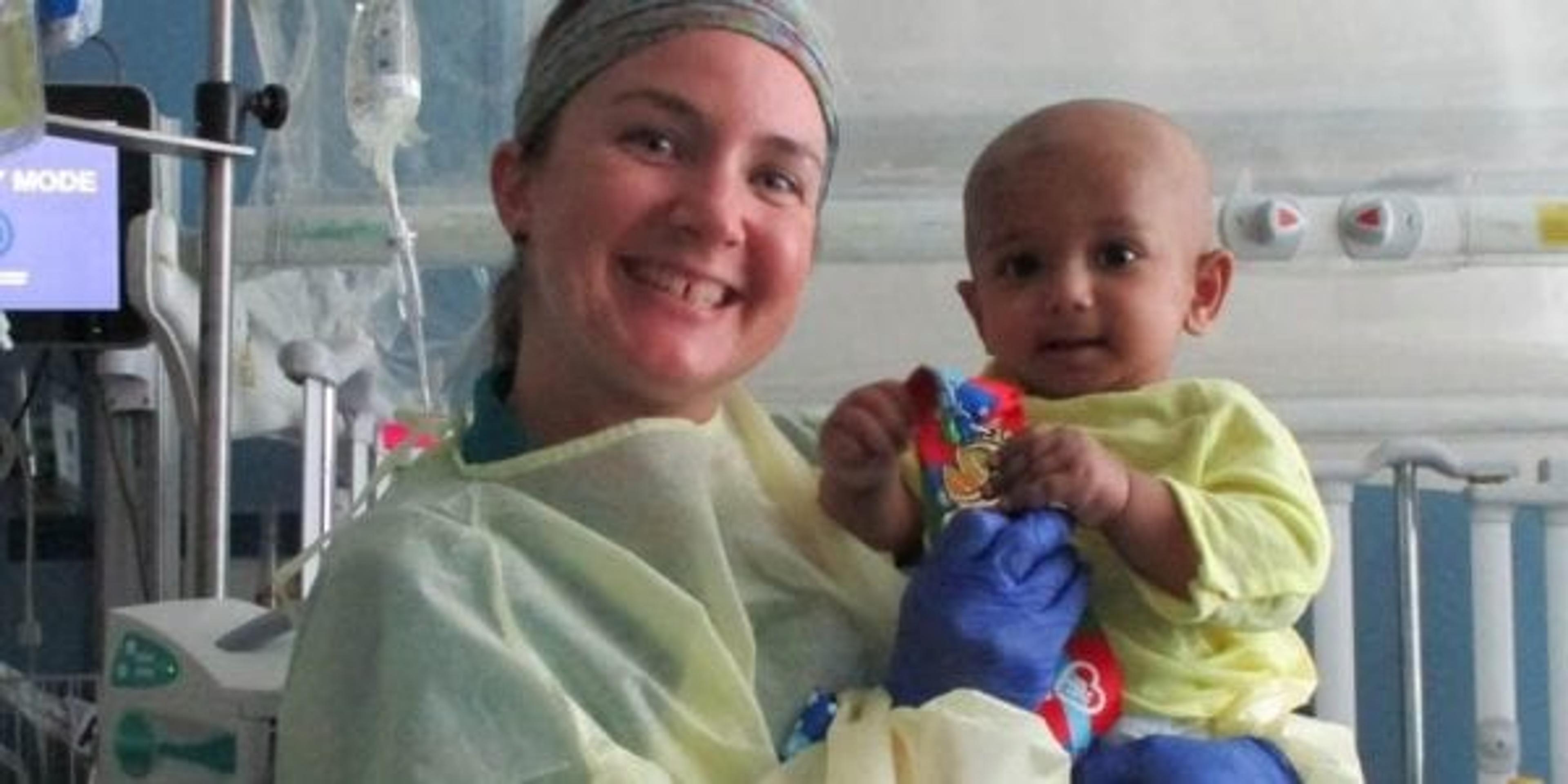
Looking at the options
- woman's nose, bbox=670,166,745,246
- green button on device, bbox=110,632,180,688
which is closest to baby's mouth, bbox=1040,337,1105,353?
woman's nose, bbox=670,166,745,246

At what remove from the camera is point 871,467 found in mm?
1427

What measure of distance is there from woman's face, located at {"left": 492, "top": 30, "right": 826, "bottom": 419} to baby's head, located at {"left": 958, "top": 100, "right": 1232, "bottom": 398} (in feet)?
0.53

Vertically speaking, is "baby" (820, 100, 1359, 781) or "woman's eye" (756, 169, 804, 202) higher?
"woman's eye" (756, 169, 804, 202)

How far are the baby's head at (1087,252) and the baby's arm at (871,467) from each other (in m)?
0.13

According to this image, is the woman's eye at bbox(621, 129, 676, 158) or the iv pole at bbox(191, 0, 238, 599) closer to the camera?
the woman's eye at bbox(621, 129, 676, 158)

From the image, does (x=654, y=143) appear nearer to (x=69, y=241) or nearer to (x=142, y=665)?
(x=142, y=665)

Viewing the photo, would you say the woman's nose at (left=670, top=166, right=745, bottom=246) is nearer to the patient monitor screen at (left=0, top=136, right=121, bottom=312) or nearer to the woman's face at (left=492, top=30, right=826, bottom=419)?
the woman's face at (left=492, top=30, right=826, bottom=419)

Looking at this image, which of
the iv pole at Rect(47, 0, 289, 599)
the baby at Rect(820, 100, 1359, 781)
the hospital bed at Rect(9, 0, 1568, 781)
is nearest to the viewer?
the baby at Rect(820, 100, 1359, 781)

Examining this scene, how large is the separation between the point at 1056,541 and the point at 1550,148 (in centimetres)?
155

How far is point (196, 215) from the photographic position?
125 inches

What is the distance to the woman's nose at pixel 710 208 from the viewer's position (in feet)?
4.55

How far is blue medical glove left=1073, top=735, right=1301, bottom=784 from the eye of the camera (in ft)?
4.38

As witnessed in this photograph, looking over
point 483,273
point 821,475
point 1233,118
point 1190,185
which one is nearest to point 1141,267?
point 1190,185

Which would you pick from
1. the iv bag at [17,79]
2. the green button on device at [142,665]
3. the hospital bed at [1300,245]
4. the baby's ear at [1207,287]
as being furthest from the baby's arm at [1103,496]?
the hospital bed at [1300,245]
